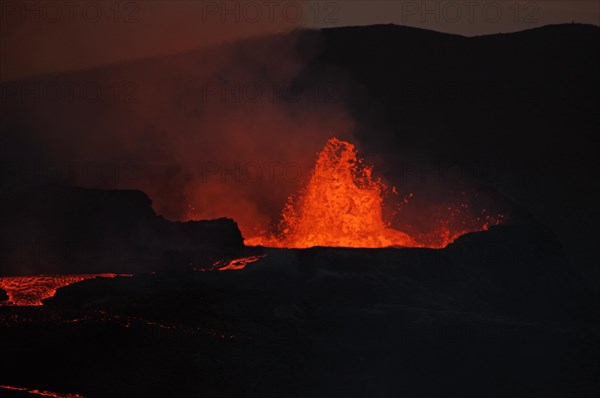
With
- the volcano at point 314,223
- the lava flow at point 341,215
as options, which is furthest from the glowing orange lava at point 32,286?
the lava flow at point 341,215

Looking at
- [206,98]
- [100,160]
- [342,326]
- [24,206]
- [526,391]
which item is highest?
[206,98]

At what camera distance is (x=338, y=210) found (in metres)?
25.3

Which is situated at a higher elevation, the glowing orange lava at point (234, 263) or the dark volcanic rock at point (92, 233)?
the dark volcanic rock at point (92, 233)

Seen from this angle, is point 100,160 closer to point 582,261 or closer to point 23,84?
point 23,84

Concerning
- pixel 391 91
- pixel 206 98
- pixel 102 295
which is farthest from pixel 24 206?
pixel 391 91

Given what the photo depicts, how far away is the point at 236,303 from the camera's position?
50.6ft

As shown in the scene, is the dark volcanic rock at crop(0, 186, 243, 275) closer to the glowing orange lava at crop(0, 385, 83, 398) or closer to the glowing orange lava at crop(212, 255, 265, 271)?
the glowing orange lava at crop(212, 255, 265, 271)

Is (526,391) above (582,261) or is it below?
below

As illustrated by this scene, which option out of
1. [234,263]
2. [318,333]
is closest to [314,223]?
[234,263]

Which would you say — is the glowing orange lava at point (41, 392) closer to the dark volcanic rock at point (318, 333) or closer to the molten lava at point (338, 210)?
the dark volcanic rock at point (318, 333)

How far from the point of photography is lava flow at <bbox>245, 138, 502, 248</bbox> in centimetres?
2356

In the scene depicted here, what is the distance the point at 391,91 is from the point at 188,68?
8.45 metres

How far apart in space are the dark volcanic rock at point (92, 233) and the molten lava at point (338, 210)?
3.26 m

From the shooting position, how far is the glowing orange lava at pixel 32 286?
1645cm
